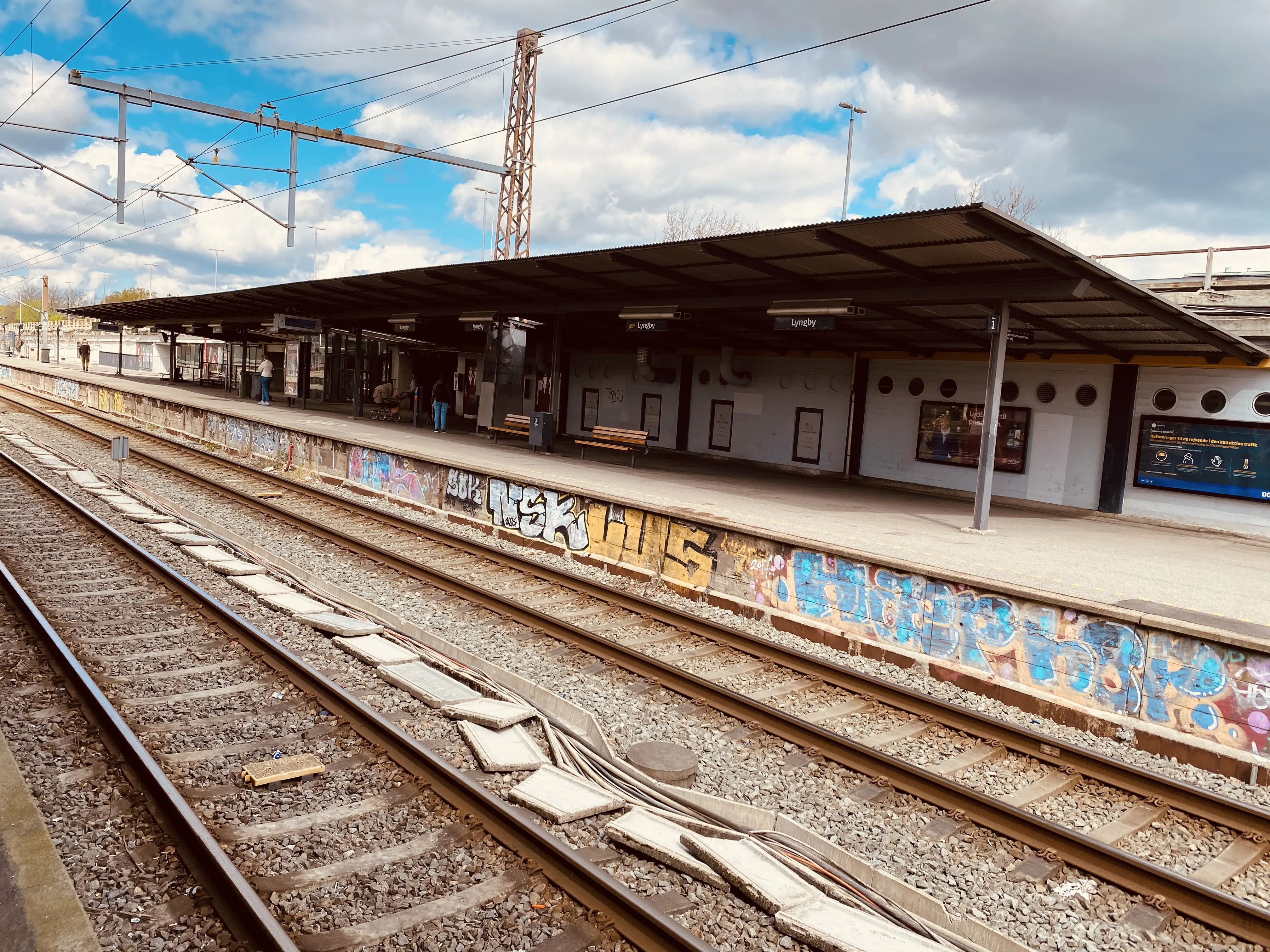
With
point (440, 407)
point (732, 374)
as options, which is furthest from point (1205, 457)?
point (440, 407)

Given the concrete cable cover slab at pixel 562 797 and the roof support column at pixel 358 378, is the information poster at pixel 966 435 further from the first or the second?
the roof support column at pixel 358 378

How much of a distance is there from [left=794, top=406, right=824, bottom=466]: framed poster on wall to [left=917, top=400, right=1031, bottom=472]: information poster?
2857mm

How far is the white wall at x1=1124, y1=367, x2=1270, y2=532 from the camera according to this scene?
14852 millimetres

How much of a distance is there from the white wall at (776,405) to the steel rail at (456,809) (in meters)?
16.6

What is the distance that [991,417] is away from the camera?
12742 mm

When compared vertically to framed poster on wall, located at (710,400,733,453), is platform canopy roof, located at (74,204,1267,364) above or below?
above

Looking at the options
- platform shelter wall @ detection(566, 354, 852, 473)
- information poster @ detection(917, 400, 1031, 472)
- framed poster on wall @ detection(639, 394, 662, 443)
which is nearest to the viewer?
information poster @ detection(917, 400, 1031, 472)

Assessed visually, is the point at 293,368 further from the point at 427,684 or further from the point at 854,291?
the point at 427,684

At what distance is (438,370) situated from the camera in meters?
37.1

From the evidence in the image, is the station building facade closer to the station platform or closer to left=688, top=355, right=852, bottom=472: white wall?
left=688, top=355, right=852, bottom=472: white wall

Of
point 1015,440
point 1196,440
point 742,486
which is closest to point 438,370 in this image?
point 742,486

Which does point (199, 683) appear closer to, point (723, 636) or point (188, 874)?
point (188, 874)

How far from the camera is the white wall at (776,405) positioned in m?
21.6

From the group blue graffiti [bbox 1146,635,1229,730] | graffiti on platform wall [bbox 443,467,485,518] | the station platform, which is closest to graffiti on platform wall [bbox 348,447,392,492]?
the station platform
